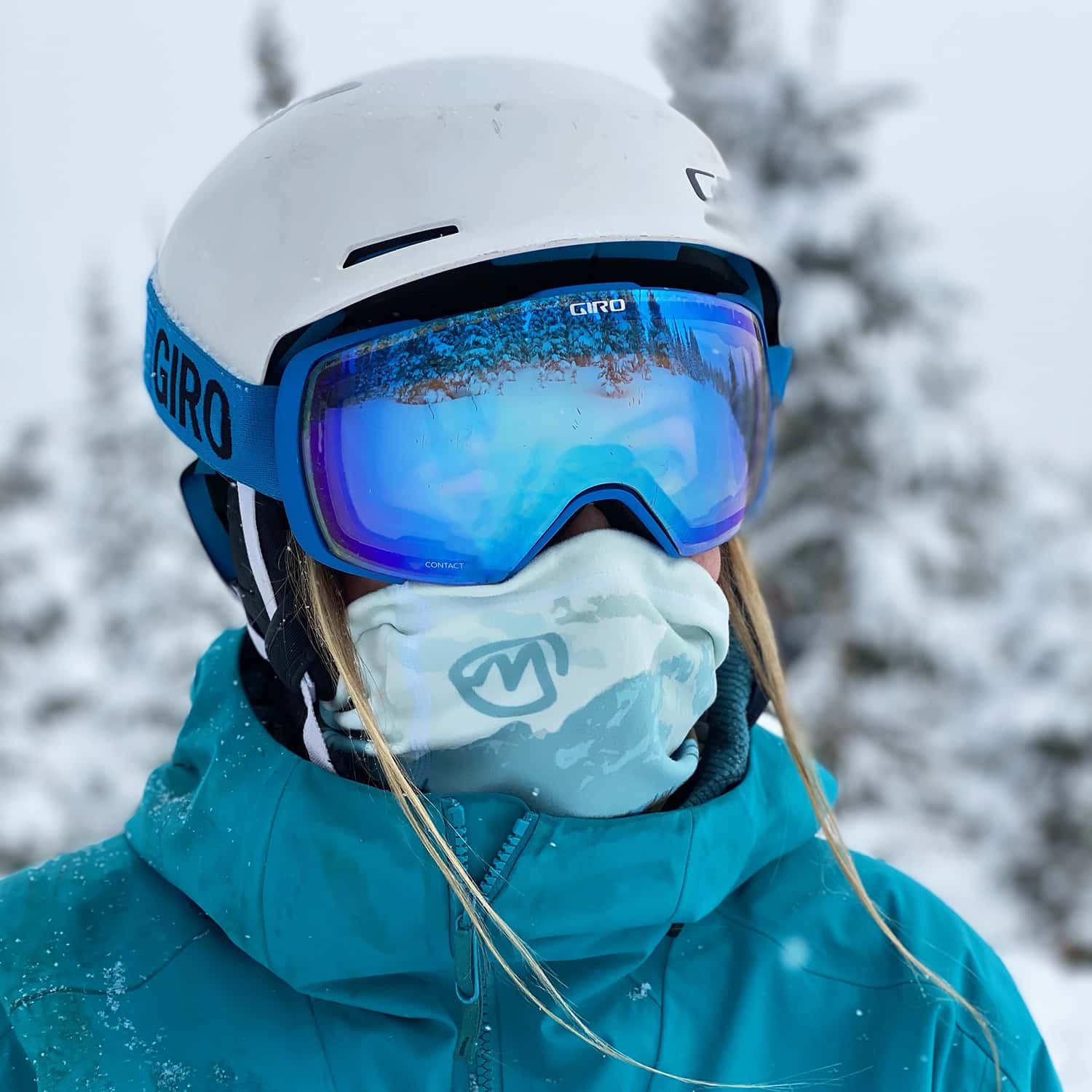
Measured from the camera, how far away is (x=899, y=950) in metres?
1.67

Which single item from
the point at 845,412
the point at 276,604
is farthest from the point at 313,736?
the point at 845,412

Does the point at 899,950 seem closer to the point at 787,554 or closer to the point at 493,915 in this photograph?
the point at 493,915

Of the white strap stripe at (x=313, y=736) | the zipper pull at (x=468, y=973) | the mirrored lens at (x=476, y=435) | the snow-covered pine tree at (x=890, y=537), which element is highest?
the mirrored lens at (x=476, y=435)

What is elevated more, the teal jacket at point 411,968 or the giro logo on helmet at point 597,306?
the giro logo on helmet at point 597,306

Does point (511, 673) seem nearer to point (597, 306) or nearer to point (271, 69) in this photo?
point (597, 306)

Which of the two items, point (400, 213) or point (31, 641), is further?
point (31, 641)

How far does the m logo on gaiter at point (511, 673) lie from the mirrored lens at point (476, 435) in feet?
0.44

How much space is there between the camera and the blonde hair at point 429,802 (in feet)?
4.71

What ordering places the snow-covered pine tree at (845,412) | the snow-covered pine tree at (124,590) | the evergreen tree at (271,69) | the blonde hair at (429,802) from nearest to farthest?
the blonde hair at (429,802) < the evergreen tree at (271,69) < the snow-covered pine tree at (845,412) < the snow-covered pine tree at (124,590)

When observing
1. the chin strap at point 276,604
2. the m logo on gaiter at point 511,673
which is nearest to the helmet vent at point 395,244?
the chin strap at point 276,604

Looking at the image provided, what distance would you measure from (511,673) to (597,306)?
25.1 inches

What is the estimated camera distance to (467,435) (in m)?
1.66

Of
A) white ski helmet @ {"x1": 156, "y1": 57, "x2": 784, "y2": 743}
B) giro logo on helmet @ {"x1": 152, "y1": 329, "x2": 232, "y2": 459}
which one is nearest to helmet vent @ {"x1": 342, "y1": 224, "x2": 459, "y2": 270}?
white ski helmet @ {"x1": 156, "y1": 57, "x2": 784, "y2": 743}

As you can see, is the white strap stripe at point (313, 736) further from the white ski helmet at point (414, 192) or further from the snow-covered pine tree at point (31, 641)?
the snow-covered pine tree at point (31, 641)
